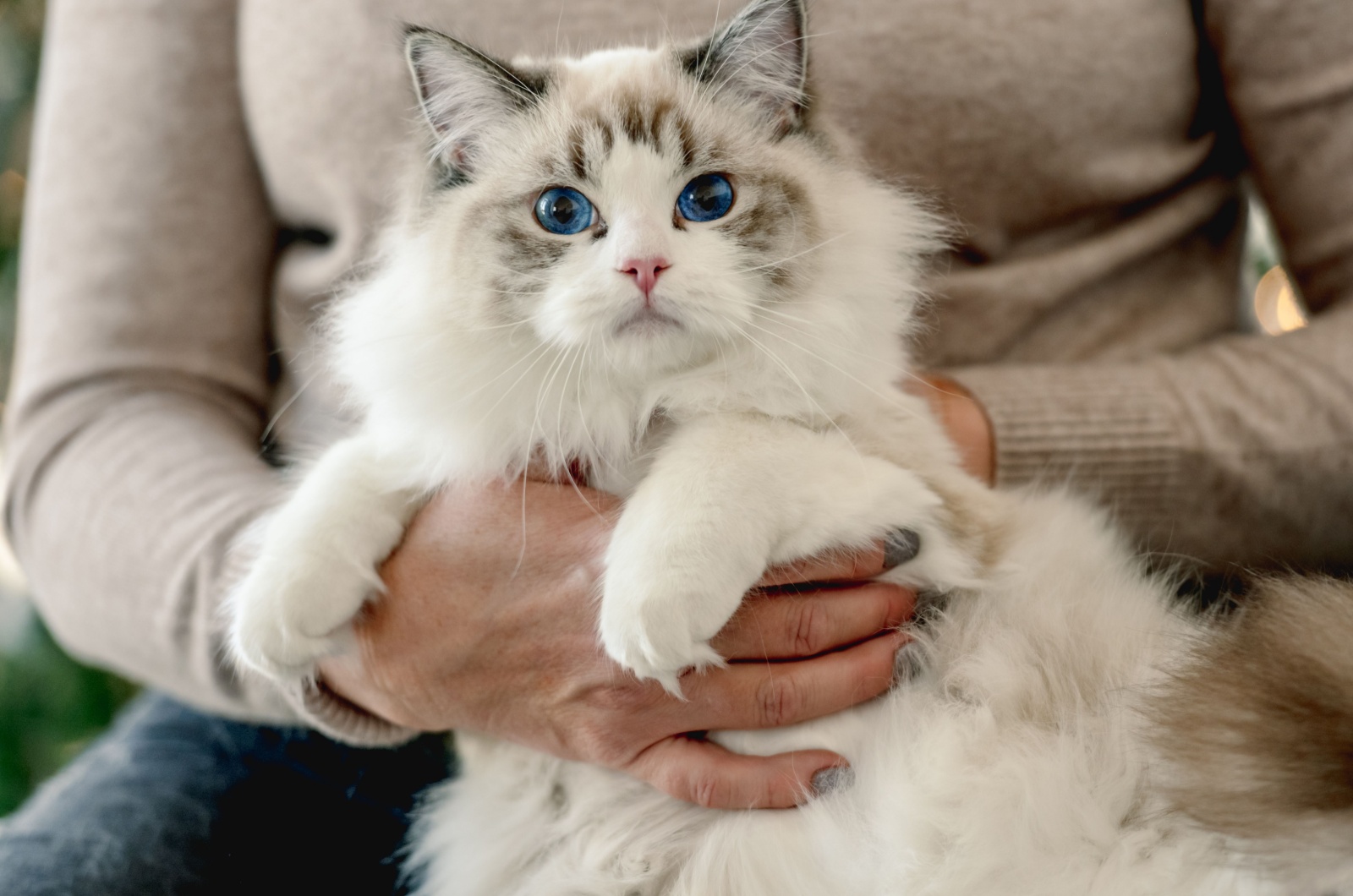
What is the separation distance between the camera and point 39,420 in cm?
137

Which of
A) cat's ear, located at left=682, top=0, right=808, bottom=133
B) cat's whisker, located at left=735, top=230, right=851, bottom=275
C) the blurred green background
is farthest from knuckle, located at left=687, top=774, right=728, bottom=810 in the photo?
the blurred green background

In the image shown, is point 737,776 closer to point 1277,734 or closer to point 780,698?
point 780,698

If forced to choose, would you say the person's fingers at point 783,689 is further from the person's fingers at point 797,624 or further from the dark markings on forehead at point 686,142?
the dark markings on forehead at point 686,142

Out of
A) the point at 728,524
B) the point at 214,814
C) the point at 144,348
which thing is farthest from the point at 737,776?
the point at 144,348

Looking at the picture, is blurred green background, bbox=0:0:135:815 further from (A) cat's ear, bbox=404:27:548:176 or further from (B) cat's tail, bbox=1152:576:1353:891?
(B) cat's tail, bbox=1152:576:1353:891

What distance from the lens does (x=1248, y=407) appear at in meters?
1.19

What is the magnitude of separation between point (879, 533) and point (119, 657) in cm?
117

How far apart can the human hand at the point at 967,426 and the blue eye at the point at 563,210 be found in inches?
19.5

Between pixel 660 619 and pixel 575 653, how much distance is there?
0.64 ft

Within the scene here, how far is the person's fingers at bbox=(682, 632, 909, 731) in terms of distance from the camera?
0.91 metres

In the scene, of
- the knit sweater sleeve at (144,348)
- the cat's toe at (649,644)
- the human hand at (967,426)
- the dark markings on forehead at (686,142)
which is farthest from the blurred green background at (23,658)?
the human hand at (967,426)

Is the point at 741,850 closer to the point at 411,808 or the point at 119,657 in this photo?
the point at 411,808

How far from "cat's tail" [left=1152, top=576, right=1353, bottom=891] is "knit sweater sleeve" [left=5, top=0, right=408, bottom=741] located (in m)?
1.04

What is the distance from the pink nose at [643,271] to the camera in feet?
2.85
